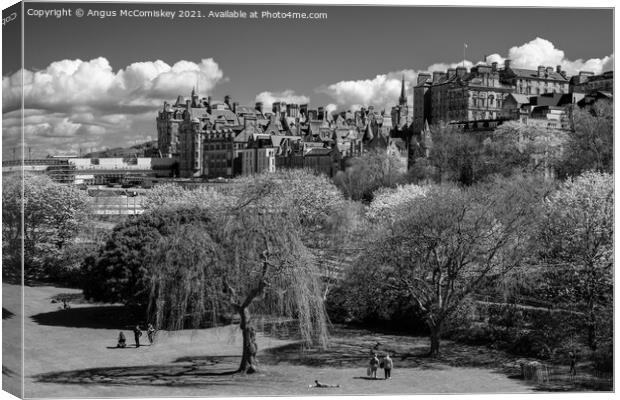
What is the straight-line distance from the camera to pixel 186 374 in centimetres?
2319

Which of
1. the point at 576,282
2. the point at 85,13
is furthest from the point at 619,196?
the point at 85,13

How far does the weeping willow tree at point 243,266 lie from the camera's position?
2325 cm

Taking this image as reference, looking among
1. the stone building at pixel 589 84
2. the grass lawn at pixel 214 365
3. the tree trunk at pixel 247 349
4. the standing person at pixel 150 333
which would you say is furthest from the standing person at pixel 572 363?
the stone building at pixel 589 84

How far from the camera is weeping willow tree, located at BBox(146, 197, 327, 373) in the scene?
23250 millimetres

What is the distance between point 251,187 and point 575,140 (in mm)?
29607

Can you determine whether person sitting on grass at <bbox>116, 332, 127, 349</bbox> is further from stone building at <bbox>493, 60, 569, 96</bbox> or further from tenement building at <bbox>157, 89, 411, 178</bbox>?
stone building at <bbox>493, 60, 569, 96</bbox>

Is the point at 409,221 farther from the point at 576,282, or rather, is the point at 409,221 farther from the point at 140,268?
the point at 140,268

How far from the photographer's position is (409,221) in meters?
27.2

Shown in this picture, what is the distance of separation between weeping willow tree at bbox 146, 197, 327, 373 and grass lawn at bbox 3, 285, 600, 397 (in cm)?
123

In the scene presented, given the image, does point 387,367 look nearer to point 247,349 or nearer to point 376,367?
point 376,367

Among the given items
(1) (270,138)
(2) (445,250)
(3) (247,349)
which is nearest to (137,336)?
(3) (247,349)

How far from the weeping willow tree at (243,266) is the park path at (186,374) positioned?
1.27 metres

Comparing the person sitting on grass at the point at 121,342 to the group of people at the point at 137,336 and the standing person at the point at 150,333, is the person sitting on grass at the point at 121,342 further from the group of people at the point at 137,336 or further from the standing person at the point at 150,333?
the standing person at the point at 150,333

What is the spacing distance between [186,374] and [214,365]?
3.65 feet
